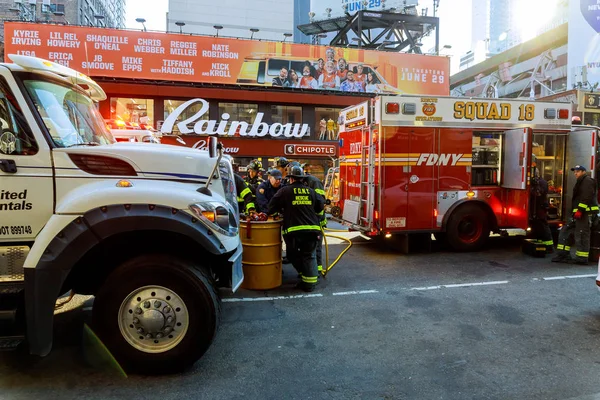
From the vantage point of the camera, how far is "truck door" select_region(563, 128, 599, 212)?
862cm

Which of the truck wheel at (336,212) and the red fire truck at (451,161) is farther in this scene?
the truck wheel at (336,212)

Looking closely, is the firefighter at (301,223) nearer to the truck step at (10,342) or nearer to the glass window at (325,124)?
the truck step at (10,342)

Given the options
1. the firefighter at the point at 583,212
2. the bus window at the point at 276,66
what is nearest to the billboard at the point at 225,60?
the bus window at the point at 276,66

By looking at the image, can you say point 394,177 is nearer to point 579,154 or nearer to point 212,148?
point 579,154

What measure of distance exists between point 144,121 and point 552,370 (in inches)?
755

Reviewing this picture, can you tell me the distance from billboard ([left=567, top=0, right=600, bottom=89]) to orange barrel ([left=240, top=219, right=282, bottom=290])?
1332 inches

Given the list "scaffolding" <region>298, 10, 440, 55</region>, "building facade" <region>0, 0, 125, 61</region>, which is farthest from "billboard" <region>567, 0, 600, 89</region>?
"building facade" <region>0, 0, 125, 61</region>

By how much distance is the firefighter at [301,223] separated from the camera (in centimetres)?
587

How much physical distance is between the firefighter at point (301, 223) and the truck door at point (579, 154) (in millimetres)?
5855

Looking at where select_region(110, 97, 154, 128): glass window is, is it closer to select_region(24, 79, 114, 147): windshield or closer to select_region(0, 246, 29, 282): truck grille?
select_region(24, 79, 114, 147): windshield

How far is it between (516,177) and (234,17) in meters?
33.9

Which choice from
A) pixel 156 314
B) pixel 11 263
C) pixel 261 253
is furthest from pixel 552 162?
pixel 11 263

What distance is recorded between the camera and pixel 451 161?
8336mm

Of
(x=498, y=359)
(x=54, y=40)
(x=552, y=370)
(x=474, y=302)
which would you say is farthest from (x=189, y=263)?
(x=54, y=40)
